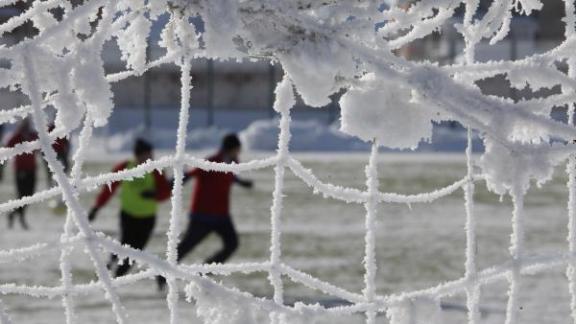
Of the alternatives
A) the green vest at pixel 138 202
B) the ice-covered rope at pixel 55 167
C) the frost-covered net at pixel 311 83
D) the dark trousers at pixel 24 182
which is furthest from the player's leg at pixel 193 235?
the ice-covered rope at pixel 55 167

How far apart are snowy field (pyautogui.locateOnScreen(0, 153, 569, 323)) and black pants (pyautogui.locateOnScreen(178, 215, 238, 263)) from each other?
19cm

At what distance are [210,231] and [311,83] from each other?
18.9 ft

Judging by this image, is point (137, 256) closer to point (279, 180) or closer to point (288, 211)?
point (279, 180)

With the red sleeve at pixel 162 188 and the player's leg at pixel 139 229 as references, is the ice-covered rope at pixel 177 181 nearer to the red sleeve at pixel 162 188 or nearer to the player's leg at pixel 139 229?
the red sleeve at pixel 162 188

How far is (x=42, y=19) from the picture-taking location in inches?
→ 81.7

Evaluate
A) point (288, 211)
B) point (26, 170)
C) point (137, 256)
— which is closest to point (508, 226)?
point (288, 211)

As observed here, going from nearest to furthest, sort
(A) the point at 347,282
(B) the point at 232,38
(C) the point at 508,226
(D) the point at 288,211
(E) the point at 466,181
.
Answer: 1. (B) the point at 232,38
2. (E) the point at 466,181
3. (A) the point at 347,282
4. (C) the point at 508,226
5. (D) the point at 288,211

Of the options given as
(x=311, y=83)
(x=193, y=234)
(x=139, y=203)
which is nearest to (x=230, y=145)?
(x=193, y=234)

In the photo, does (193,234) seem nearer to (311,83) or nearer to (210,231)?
(210,231)

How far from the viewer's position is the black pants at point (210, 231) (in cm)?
754

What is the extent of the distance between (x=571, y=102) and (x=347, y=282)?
550 centimetres

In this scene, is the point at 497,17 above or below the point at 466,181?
above

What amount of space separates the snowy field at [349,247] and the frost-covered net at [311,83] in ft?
0.97

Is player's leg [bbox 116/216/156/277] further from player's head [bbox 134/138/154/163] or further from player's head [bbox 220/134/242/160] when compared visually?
player's head [bbox 220/134/242/160]
